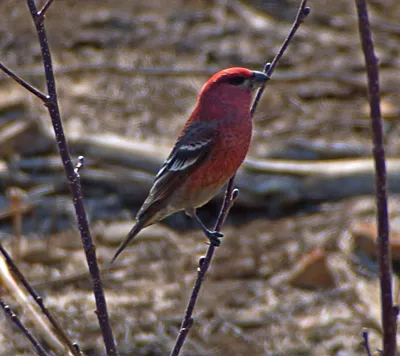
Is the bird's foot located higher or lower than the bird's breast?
lower

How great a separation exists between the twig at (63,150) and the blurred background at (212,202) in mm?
2925

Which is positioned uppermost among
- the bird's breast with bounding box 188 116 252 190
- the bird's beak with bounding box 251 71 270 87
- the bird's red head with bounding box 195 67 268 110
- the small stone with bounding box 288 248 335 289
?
the bird's beak with bounding box 251 71 270 87

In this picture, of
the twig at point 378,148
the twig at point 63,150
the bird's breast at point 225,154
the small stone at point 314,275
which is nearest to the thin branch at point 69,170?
the twig at point 63,150

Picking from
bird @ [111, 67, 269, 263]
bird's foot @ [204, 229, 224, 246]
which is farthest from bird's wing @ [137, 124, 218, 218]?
bird's foot @ [204, 229, 224, 246]

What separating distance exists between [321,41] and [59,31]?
3028mm

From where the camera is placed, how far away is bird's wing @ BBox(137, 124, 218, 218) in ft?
12.6

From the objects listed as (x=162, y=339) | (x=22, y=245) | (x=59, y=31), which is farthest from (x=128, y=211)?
(x=59, y=31)

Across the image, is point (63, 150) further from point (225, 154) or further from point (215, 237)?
point (225, 154)

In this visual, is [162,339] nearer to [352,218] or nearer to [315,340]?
[315,340]

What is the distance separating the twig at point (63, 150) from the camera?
228 cm

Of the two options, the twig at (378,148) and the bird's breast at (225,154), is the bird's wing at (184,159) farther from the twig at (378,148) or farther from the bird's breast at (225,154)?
the twig at (378,148)

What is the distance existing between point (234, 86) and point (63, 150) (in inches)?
60.9

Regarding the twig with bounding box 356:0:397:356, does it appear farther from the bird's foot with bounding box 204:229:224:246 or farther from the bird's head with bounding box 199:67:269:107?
the bird's head with bounding box 199:67:269:107

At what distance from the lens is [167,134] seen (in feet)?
25.2
